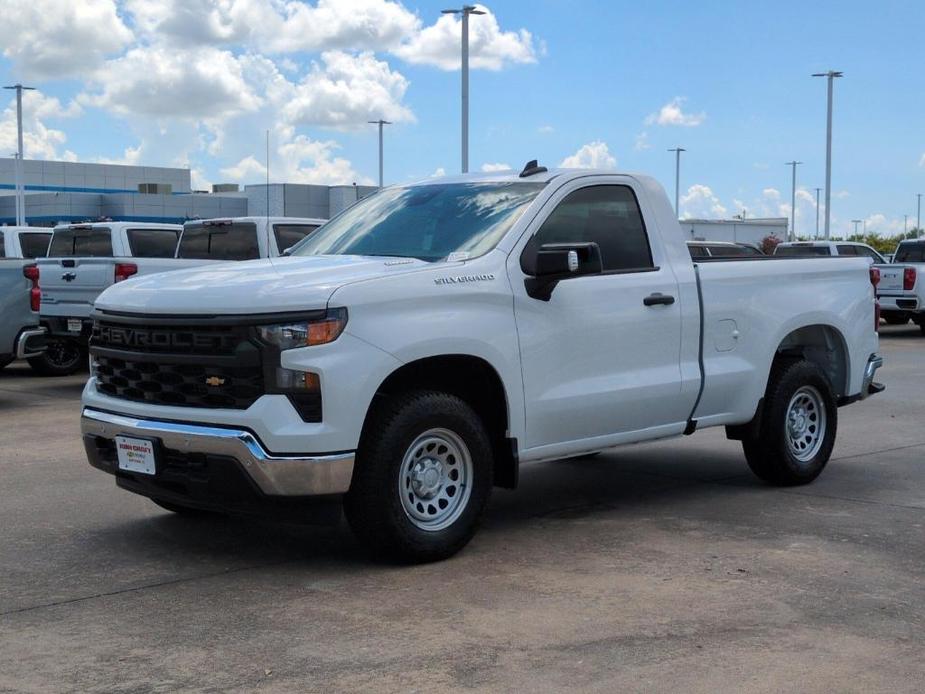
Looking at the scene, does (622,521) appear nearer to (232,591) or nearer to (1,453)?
(232,591)

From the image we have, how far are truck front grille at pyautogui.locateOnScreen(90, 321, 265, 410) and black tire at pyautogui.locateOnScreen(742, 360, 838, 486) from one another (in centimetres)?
374

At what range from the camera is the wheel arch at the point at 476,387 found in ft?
21.1

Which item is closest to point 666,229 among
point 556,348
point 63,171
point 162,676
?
point 556,348

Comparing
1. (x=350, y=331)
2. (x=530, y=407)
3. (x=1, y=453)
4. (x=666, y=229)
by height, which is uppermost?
(x=666, y=229)

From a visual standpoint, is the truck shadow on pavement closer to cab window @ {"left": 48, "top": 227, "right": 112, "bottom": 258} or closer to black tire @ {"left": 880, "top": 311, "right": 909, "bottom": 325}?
cab window @ {"left": 48, "top": 227, "right": 112, "bottom": 258}

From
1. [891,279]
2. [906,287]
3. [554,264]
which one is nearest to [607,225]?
[554,264]

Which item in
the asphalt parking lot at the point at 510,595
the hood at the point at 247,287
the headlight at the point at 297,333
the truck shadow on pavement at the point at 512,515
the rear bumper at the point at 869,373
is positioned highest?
the hood at the point at 247,287

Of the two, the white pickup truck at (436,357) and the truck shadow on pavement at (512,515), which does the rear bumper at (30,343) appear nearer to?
the truck shadow on pavement at (512,515)

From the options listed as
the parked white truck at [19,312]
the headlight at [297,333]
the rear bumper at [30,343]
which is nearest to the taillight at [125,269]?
the parked white truck at [19,312]

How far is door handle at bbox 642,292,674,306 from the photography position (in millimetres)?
7457

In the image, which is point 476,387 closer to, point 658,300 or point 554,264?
point 554,264

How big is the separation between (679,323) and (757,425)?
1.14 m

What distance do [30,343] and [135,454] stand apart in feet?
25.3

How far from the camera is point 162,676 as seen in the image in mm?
4797
